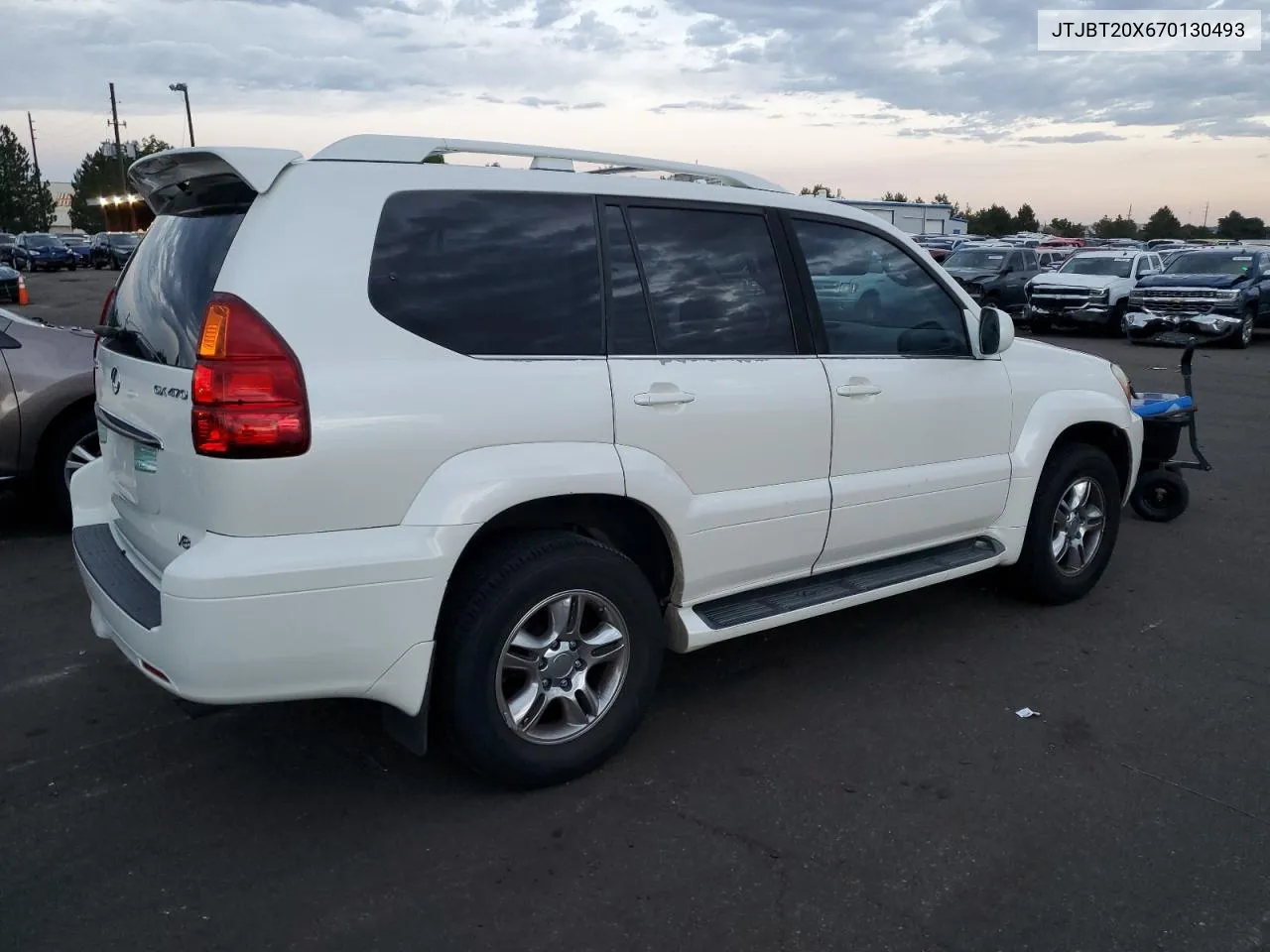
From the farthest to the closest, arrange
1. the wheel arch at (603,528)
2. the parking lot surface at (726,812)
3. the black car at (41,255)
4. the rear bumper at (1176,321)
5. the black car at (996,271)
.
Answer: the black car at (41,255)
the black car at (996,271)
the rear bumper at (1176,321)
the wheel arch at (603,528)
the parking lot surface at (726,812)

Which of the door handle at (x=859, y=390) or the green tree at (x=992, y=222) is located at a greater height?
the green tree at (x=992, y=222)

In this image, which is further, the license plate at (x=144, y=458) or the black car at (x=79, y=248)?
the black car at (x=79, y=248)

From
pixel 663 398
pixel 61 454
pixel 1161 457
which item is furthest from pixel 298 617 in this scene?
pixel 1161 457

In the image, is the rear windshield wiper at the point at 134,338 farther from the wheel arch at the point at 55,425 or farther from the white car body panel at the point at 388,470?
the wheel arch at the point at 55,425

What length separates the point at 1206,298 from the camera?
63.6 ft

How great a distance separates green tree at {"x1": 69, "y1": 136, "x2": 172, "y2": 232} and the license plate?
79.7 meters

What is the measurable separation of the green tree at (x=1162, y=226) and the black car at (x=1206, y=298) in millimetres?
70158

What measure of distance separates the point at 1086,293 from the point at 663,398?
19.9 metres

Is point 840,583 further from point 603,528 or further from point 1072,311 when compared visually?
point 1072,311

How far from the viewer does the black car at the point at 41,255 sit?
143ft

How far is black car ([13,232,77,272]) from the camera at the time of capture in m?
43.4

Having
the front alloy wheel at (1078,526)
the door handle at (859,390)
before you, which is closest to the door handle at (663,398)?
the door handle at (859,390)

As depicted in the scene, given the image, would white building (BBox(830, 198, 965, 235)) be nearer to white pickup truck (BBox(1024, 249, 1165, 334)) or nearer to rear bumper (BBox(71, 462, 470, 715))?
white pickup truck (BBox(1024, 249, 1165, 334))

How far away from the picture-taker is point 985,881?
3.01 m
